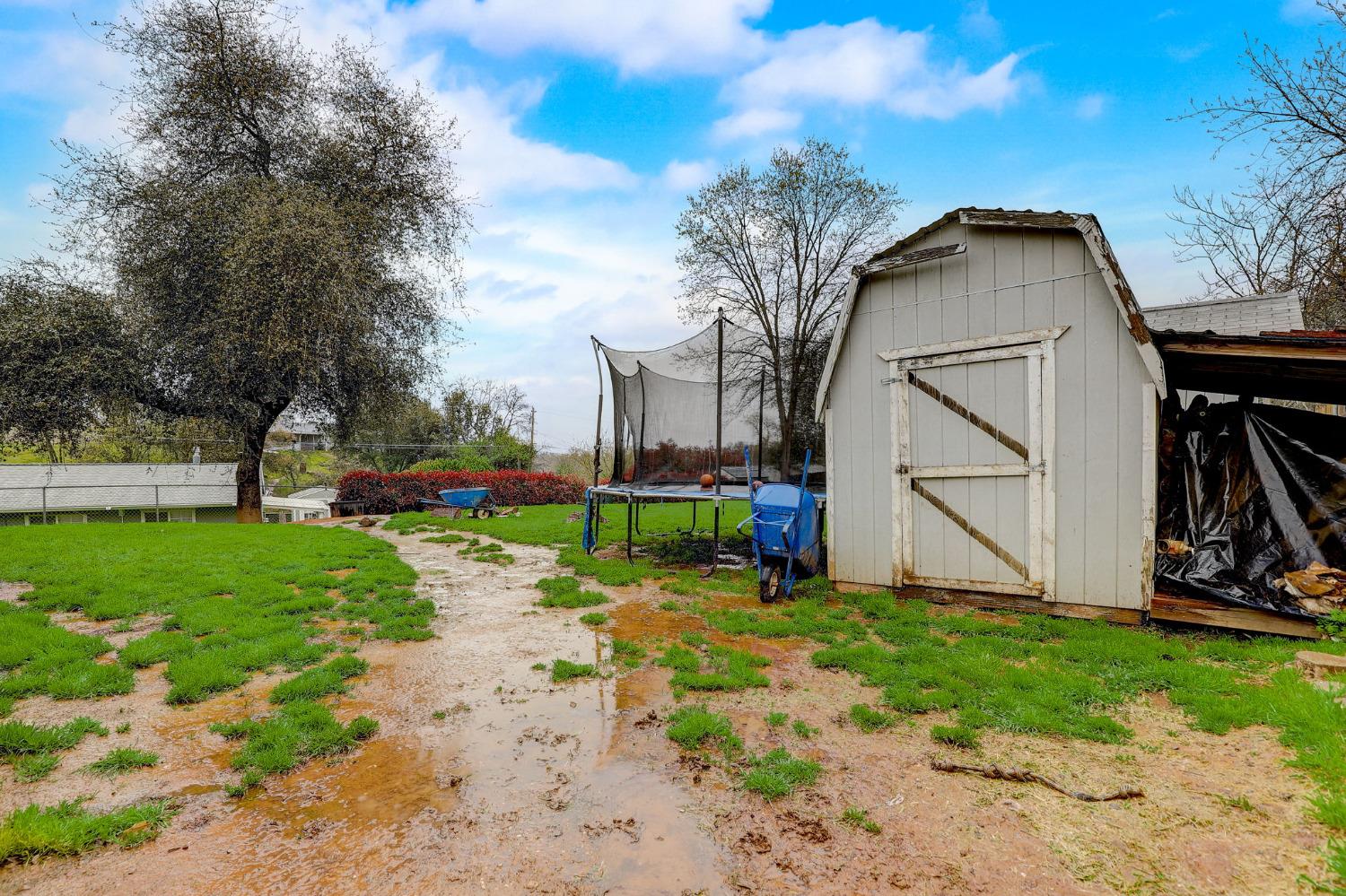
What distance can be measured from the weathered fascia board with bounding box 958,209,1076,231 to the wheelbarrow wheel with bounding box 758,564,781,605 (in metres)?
3.77

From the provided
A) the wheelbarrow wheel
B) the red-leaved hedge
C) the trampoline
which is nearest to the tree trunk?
the red-leaved hedge

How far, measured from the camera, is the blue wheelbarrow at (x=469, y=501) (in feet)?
46.3

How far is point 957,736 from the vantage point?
2.75 meters

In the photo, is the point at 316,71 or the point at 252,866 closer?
the point at 252,866

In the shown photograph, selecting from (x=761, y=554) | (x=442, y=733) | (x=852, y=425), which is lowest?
(x=442, y=733)

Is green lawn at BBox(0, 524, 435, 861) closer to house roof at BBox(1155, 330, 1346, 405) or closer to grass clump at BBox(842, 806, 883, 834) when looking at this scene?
grass clump at BBox(842, 806, 883, 834)

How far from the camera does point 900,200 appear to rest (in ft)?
57.5

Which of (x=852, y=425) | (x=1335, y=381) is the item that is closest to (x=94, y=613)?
(x=852, y=425)

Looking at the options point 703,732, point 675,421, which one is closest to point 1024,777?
point 703,732

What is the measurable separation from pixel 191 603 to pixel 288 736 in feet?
11.6

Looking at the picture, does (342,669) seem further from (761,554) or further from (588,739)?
(761,554)

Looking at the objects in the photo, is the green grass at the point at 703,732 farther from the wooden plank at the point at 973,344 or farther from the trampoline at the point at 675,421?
the trampoline at the point at 675,421

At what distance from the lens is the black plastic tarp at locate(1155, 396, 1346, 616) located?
4.29 m

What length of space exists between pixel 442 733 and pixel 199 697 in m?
1.60
